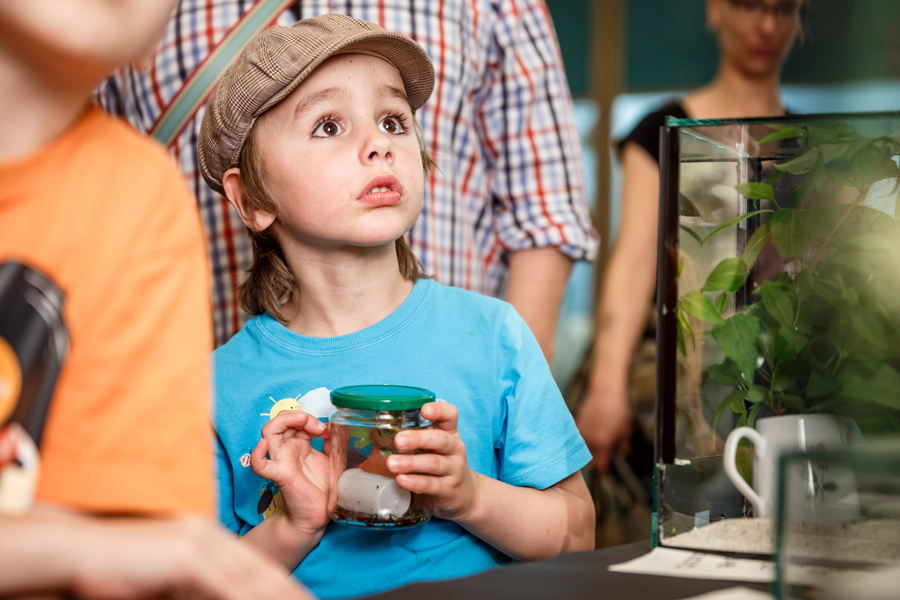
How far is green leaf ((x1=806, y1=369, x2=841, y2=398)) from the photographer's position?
702 millimetres

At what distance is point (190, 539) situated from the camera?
15.1 inches

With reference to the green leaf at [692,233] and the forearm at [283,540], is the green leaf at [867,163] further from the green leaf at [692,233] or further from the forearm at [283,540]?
the forearm at [283,540]

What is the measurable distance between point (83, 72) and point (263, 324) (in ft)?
2.01

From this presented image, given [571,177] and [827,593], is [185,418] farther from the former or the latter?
[571,177]

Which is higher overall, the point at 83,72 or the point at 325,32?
the point at 325,32

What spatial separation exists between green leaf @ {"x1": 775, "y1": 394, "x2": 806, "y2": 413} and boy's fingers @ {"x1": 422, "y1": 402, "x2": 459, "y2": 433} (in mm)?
306

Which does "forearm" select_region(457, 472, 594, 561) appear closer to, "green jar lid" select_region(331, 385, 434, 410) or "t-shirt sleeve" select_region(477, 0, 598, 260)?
"green jar lid" select_region(331, 385, 434, 410)

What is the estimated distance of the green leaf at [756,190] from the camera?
776 millimetres

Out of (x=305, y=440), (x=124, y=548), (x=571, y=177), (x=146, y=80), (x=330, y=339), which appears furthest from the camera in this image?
(x=571, y=177)

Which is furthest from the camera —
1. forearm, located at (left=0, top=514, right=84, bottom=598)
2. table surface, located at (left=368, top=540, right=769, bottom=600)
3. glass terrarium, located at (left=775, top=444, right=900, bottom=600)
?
table surface, located at (left=368, top=540, right=769, bottom=600)

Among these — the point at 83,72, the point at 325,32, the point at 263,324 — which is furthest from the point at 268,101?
the point at 83,72

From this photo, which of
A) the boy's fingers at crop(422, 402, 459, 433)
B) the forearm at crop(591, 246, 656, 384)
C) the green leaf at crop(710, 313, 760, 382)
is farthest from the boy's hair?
the forearm at crop(591, 246, 656, 384)

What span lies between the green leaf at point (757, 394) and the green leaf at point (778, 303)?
7cm

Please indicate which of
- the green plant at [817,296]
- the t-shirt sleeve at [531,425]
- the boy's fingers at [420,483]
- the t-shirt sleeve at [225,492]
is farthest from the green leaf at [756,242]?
the t-shirt sleeve at [225,492]
